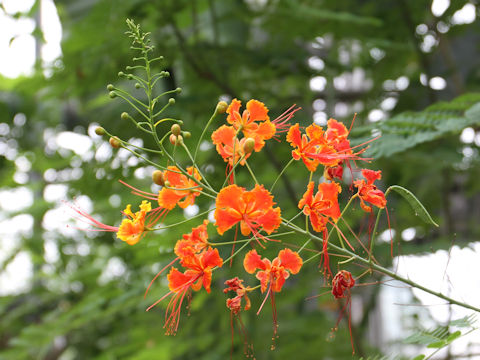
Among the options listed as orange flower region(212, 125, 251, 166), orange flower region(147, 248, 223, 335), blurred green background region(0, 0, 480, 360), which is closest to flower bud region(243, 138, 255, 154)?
orange flower region(212, 125, 251, 166)

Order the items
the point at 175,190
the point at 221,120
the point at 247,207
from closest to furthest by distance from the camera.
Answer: the point at 247,207 < the point at 175,190 < the point at 221,120

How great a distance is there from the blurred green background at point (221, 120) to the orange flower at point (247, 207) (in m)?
0.51

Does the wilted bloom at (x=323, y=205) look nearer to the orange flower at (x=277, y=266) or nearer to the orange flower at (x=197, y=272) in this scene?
the orange flower at (x=277, y=266)

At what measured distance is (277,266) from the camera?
82 centimetres

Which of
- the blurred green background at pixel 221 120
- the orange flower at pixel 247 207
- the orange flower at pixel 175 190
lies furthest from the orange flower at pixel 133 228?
the blurred green background at pixel 221 120

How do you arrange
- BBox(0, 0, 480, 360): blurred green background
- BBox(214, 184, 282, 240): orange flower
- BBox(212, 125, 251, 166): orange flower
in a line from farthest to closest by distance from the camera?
BBox(0, 0, 480, 360): blurred green background
BBox(212, 125, 251, 166): orange flower
BBox(214, 184, 282, 240): orange flower

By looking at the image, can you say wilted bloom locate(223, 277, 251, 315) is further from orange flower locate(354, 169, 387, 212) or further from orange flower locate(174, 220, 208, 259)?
orange flower locate(354, 169, 387, 212)

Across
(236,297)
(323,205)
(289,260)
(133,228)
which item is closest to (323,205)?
(323,205)

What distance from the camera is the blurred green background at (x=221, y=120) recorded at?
65.2 inches

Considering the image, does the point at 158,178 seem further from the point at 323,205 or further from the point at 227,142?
the point at 323,205

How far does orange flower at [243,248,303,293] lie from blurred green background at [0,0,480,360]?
44 centimetres

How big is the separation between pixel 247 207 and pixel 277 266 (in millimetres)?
134

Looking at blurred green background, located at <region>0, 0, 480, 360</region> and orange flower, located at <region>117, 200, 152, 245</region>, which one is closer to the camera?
orange flower, located at <region>117, 200, 152, 245</region>

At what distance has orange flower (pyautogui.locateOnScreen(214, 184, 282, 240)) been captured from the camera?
0.73m
